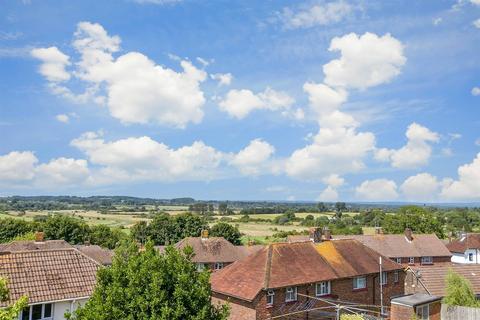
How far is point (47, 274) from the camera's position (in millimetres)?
27125

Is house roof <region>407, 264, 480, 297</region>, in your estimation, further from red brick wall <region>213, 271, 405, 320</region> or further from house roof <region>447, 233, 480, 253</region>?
house roof <region>447, 233, 480, 253</region>

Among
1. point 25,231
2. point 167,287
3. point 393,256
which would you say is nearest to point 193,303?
point 167,287

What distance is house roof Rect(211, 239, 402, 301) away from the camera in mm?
31641

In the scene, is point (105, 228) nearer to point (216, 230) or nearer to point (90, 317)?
point (216, 230)

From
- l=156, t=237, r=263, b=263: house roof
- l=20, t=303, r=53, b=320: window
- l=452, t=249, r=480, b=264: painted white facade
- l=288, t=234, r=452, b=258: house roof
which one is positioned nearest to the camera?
l=20, t=303, r=53, b=320: window

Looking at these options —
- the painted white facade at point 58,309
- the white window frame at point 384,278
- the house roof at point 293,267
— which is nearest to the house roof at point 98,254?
the house roof at point 293,267

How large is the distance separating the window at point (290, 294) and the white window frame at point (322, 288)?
2.36m

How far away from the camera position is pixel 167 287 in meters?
15.5

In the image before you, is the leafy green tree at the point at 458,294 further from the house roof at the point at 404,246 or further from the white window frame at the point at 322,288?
the house roof at the point at 404,246

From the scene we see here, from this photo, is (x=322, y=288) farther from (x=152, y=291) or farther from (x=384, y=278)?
(x=152, y=291)

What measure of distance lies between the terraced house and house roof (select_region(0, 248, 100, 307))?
9.91m

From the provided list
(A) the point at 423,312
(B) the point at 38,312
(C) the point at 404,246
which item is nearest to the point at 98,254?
(B) the point at 38,312

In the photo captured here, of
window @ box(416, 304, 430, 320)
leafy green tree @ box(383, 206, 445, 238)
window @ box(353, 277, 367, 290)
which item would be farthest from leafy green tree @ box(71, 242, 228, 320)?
leafy green tree @ box(383, 206, 445, 238)

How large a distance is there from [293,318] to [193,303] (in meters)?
18.4
